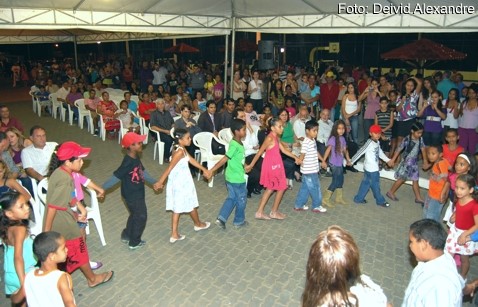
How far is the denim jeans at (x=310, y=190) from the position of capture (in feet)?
19.0

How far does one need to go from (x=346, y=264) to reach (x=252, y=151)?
5150mm

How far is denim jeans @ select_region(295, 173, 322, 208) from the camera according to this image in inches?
228

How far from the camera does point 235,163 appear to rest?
5141 mm

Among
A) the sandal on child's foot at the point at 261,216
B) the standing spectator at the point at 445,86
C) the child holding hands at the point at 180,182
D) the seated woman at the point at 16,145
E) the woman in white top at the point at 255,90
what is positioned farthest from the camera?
the woman in white top at the point at 255,90

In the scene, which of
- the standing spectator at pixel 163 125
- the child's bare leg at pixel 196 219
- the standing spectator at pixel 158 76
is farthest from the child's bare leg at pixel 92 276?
the standing spectator at pixel 158 76

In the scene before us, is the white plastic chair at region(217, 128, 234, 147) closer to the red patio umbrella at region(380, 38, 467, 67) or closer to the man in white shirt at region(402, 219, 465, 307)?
the man in white shirt at region(402, 219, 465, 307)

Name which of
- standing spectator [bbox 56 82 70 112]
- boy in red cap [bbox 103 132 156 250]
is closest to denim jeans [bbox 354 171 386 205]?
boy in red cap [bbox 103 132 156 250]

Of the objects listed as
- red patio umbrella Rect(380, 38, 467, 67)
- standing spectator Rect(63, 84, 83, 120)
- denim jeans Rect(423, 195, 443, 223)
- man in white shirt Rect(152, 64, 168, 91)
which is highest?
red patio umbrella Rect(380, 38, 467, 67)

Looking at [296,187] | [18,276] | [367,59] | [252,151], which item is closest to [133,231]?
[18,276]

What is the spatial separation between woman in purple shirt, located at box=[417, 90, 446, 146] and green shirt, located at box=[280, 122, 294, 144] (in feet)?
9.29

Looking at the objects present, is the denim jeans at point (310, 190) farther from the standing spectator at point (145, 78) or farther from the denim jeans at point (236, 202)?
the standing spectator at point (145, 78)

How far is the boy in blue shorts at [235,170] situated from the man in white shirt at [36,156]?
2365 mm

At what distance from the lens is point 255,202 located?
6453 mm

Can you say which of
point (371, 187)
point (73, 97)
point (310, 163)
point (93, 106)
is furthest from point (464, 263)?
point (73, 97)
